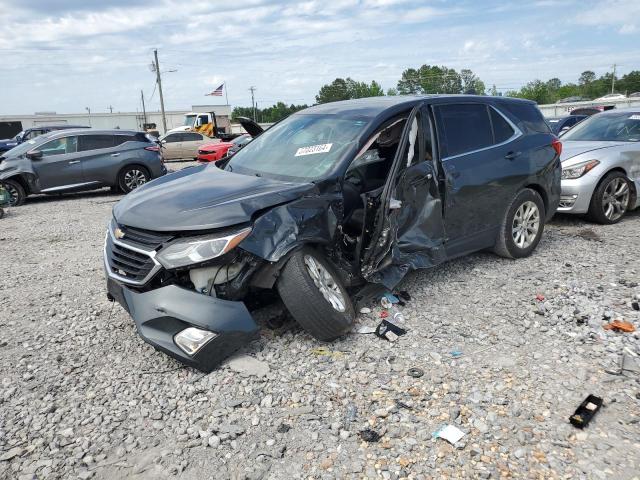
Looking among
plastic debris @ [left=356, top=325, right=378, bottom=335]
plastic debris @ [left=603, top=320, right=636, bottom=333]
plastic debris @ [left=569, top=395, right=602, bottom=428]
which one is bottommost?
plastic debris @ [left=569, top=395, right=602, bottom=428]

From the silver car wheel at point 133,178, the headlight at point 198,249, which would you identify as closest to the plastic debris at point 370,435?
the headlight at point 198,249

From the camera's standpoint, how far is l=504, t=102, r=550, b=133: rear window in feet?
18.4

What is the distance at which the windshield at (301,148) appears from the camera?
13.6ft

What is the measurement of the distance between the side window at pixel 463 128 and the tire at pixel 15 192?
10.3m

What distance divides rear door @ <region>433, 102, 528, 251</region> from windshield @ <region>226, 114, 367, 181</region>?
966 millimetres

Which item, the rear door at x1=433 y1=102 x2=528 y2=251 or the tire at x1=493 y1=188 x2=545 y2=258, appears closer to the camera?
the rear door at x1=433 y1=102 x2=528 y2=251

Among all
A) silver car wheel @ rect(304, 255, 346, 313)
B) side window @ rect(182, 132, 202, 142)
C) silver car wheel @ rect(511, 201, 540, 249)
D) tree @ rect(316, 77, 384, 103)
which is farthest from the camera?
tree @ rect(316, 77, 384, 103)

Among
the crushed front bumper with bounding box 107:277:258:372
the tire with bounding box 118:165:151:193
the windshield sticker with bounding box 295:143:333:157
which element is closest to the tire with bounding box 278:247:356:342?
the crushed front bumper with bounding box 107:277:258:372

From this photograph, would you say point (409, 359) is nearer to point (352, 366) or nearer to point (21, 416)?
point (352, 366)

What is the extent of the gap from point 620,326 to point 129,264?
12.2 feet

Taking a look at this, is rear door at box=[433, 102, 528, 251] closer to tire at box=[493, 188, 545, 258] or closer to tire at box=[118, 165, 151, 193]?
tire at box=[493, 188, 545, 258]

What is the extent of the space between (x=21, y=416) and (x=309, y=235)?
2111mm

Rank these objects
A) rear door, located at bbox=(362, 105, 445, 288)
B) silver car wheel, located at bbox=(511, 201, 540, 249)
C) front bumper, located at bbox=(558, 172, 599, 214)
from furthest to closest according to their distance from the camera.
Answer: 1. front bumper, located at bbox=(558, 172, 599, 214)
2. silver car wheel, located at bbox=(511, 201, 540, 249)
3. rear door, located at bbox=(362, 105, 445, 288)

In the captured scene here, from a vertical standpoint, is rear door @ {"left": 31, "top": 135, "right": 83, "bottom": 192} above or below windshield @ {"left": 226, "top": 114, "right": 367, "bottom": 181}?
below
